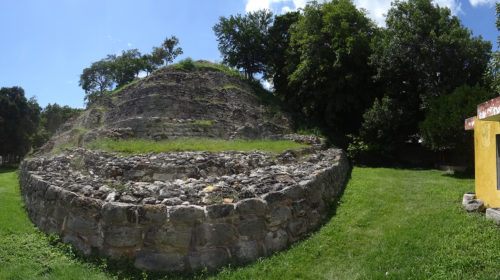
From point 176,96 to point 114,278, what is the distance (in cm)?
1373

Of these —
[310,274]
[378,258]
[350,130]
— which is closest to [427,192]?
[378,258]

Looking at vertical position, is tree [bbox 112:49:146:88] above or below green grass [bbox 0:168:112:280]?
above

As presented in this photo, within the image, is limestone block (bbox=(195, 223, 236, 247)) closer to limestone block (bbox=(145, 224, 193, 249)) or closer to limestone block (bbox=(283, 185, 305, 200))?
limestone block (bbox=(145, 224, 193, 249))

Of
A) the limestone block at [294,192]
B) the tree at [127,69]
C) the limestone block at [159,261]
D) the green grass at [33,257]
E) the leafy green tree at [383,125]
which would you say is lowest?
the green grass at [33,257]

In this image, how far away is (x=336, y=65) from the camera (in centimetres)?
1666

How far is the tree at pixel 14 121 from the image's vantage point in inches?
959

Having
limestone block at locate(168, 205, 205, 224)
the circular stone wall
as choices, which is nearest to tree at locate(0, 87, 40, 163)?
the circular stone wall

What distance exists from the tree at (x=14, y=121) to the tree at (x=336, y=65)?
21.8 meters

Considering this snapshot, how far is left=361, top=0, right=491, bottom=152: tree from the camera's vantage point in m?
13.8

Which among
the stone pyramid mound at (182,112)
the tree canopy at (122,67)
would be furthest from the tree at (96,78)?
the stone pyramid mound at (182,112)

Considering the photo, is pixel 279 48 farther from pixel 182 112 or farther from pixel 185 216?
pixel 185 216

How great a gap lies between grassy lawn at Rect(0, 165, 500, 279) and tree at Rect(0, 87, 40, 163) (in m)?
22.8

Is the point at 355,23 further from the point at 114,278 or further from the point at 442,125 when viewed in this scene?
the point at 114,278

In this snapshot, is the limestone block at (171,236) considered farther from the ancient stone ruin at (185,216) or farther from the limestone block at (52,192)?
the limestone block at (52,192)
